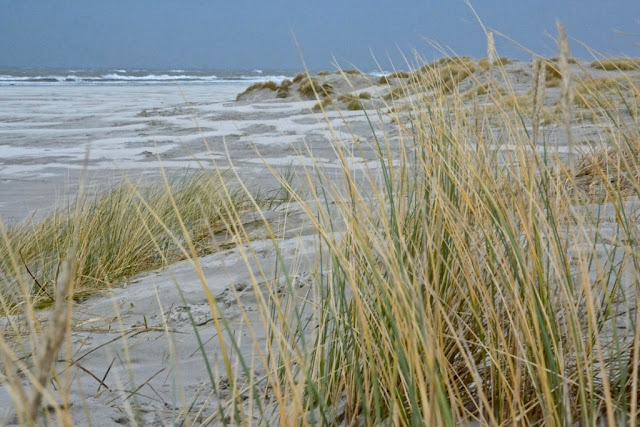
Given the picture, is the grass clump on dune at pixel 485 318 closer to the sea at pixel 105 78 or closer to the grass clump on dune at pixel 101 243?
the grass clump on dune at pixel 101 243

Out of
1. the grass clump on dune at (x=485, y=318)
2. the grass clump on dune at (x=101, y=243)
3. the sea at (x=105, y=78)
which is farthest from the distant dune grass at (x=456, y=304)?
the sea at (x=105, y=78)

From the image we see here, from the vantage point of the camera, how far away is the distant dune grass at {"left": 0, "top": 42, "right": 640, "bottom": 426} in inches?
31.4

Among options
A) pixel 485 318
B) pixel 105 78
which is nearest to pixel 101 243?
pixel 485 318

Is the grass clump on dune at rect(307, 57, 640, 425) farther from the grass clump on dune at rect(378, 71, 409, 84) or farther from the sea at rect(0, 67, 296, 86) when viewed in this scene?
the sea at rect(0, 67, 296, 86)

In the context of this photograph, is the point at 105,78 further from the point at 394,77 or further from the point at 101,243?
the point at 101,243

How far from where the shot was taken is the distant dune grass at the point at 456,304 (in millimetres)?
799

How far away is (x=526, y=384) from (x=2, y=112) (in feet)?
A: 45.1

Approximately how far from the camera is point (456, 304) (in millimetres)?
1229

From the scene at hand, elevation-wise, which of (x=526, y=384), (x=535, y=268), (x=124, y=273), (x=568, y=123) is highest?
(x=568, y=123)

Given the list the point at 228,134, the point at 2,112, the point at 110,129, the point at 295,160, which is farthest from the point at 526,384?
the point at 2,112

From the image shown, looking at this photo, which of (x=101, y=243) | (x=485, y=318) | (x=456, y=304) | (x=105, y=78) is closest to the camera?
(x=485, y=318)

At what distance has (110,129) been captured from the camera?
9711 millimetres

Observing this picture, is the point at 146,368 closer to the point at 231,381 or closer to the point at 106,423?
the point at 106,423

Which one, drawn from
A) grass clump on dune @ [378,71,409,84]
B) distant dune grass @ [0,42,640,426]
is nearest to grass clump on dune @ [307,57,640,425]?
distant dune grass @ [0,42,640,426]
